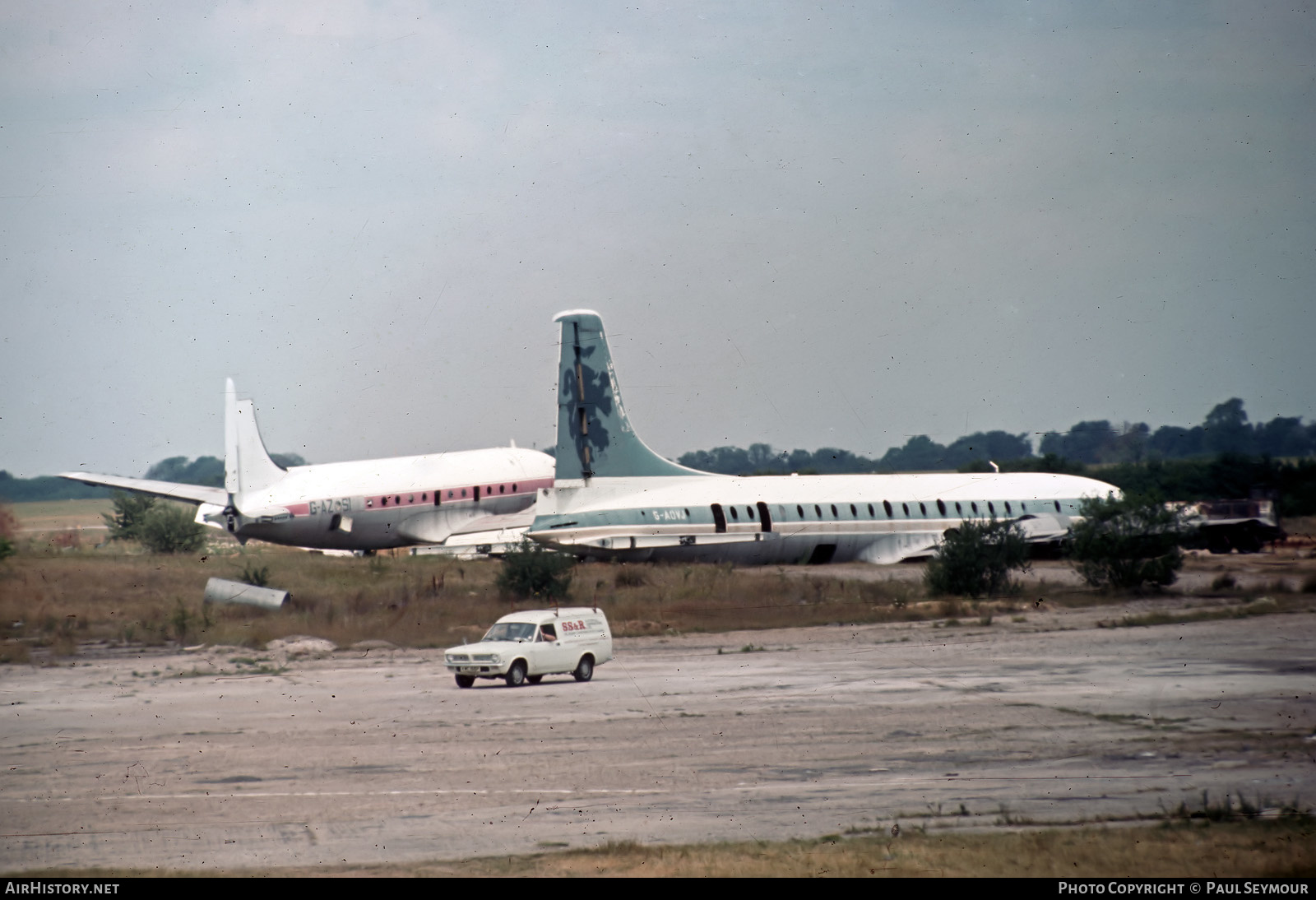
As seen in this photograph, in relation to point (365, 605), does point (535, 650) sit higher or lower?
lower

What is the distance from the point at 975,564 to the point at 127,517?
62476mm

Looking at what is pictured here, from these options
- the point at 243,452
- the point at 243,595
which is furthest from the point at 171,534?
the point at 243,595

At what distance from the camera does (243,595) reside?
39.8m

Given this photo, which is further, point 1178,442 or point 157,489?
point 157,489

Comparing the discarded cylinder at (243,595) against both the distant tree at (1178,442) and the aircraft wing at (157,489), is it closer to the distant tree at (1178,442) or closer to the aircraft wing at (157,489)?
the aircraft wing at (157,489)

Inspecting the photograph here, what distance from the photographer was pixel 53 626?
119 feet

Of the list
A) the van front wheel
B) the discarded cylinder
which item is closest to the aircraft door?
the discarded cylinder

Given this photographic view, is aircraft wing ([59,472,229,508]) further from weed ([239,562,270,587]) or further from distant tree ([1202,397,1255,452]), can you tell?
distant tree ([1202,397,1255,452])

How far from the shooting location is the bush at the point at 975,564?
137 ft

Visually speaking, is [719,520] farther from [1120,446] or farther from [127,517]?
A: [127,517]

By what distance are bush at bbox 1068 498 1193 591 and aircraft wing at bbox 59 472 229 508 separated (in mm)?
37431

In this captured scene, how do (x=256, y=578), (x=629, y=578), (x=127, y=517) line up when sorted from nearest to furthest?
1. (x=256, y=578)
2. (x=629, y=578)
3. (x=127, y=517)

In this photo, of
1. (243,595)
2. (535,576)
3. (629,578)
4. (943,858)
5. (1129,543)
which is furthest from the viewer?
(629,578)

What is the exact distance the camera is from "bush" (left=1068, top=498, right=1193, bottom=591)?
Answer: 40.2 metres
